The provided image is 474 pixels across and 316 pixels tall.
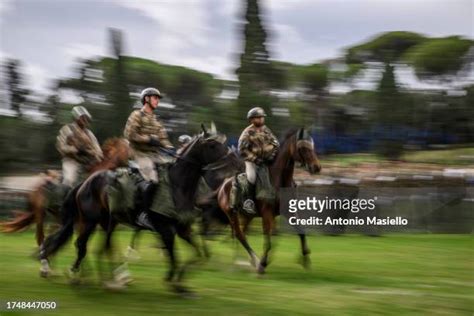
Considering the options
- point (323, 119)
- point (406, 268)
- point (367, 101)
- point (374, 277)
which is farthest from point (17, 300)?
point (367, 101)

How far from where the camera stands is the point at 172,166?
8227 mm

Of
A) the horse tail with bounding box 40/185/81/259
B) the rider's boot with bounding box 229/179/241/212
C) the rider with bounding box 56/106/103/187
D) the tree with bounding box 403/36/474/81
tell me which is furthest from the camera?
the tree with bounding box 403/36/474/81

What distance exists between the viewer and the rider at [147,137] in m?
8.33

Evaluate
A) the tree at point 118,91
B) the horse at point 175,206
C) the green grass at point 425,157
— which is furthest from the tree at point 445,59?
the horse at point 175,206

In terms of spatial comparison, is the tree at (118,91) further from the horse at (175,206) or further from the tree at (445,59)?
the tree at (445,59)

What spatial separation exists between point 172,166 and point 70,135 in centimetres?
263

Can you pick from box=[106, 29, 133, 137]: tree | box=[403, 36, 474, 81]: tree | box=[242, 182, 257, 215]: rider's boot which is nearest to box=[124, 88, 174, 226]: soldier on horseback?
box=[242, 182, 257, 215]: rider's boot

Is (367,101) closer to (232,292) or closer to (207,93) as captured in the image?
(207,93)

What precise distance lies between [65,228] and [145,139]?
1.96 m

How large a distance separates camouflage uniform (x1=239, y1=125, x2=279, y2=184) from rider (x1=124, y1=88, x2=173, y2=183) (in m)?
2.30

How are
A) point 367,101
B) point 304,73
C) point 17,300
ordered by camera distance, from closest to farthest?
point 17,300 → point 367,101 → point 304,73

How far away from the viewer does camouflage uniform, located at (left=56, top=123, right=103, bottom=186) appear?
9.98 m

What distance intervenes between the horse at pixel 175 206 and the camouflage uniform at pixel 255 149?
2.50 meters

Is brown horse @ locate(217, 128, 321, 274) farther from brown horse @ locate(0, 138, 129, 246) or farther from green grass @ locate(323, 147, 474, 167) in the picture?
green grass @ locate(323, 147, 474, 167)
